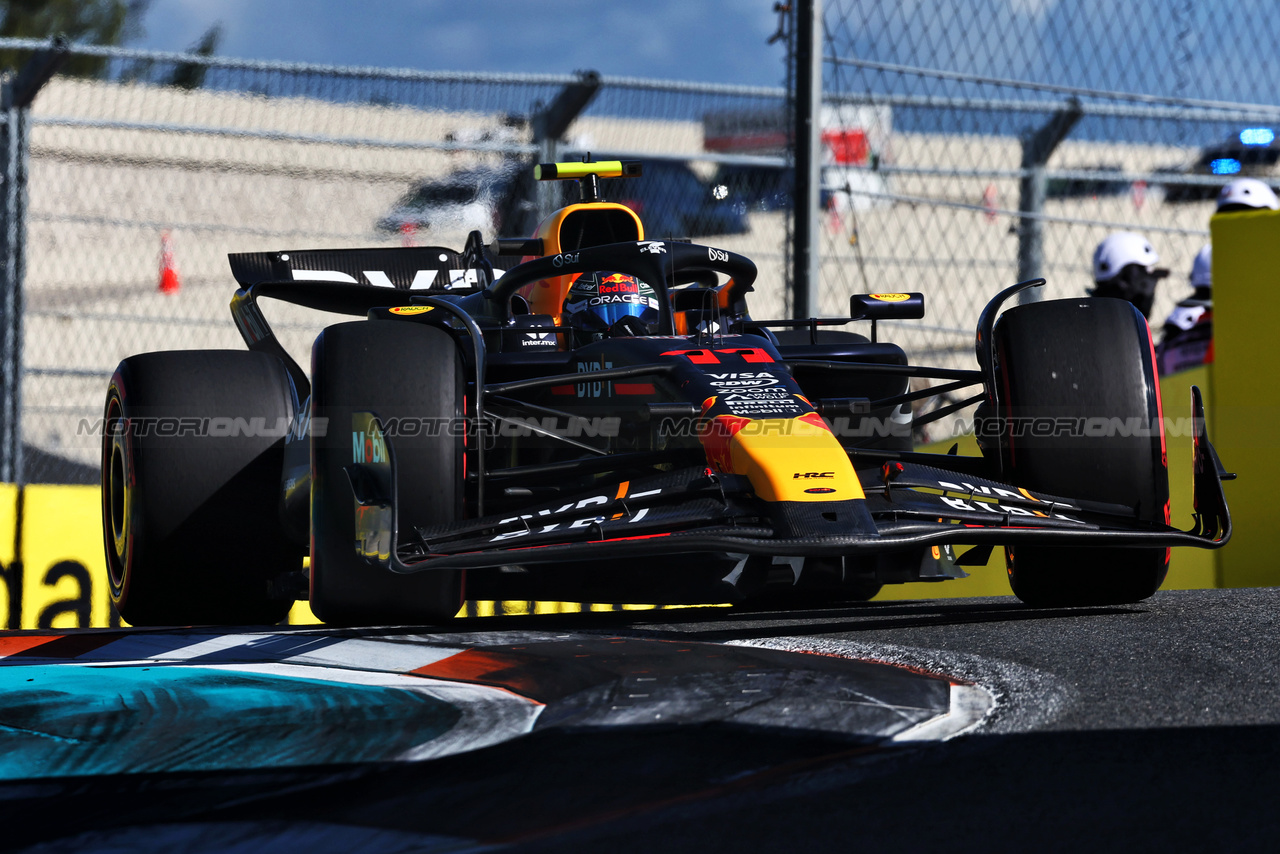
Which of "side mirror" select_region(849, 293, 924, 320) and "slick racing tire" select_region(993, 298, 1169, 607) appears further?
"side mirror" select_region(849, 293, 924, 320)

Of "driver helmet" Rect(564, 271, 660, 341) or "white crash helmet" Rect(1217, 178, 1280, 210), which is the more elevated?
"white crash helmet" Rect(1217, 178, 1280, 210)

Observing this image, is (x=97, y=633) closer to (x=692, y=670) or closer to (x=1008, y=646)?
(x=692, y=670)

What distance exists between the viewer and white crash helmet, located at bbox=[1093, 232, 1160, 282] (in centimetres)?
745

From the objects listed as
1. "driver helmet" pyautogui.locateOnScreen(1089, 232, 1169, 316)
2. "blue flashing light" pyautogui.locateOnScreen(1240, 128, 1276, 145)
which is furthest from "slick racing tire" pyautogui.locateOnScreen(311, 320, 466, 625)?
"driver helmet" pyautogui.locateOnScreen(1089, 232, 1169, 316)

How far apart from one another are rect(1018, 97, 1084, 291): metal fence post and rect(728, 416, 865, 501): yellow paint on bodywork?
4.12 meters

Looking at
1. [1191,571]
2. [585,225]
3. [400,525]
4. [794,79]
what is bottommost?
[1191,571]

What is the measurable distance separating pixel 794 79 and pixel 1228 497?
9.08 ft

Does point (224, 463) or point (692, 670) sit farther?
point (224, 463)

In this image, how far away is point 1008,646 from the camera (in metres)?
2.87

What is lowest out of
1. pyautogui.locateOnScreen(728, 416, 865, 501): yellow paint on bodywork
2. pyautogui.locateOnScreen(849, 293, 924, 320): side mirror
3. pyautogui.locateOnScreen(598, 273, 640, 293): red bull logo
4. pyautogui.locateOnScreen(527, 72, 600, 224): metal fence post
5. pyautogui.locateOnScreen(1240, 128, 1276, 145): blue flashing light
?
pyautogui.locateOnScreen(728, 416, 865, 501): yellow paint on bodywork

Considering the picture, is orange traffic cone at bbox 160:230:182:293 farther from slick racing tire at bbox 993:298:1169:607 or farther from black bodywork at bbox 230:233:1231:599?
slick racing tire at bbox 993:298:1169:607

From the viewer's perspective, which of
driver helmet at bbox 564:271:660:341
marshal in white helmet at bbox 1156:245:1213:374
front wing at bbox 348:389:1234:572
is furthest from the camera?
marshal in white helmet at bbox 1156:245:1213:374

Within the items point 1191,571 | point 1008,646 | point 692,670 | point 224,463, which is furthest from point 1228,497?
point 224,463

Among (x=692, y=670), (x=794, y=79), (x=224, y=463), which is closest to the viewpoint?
(x=692, y=670)
